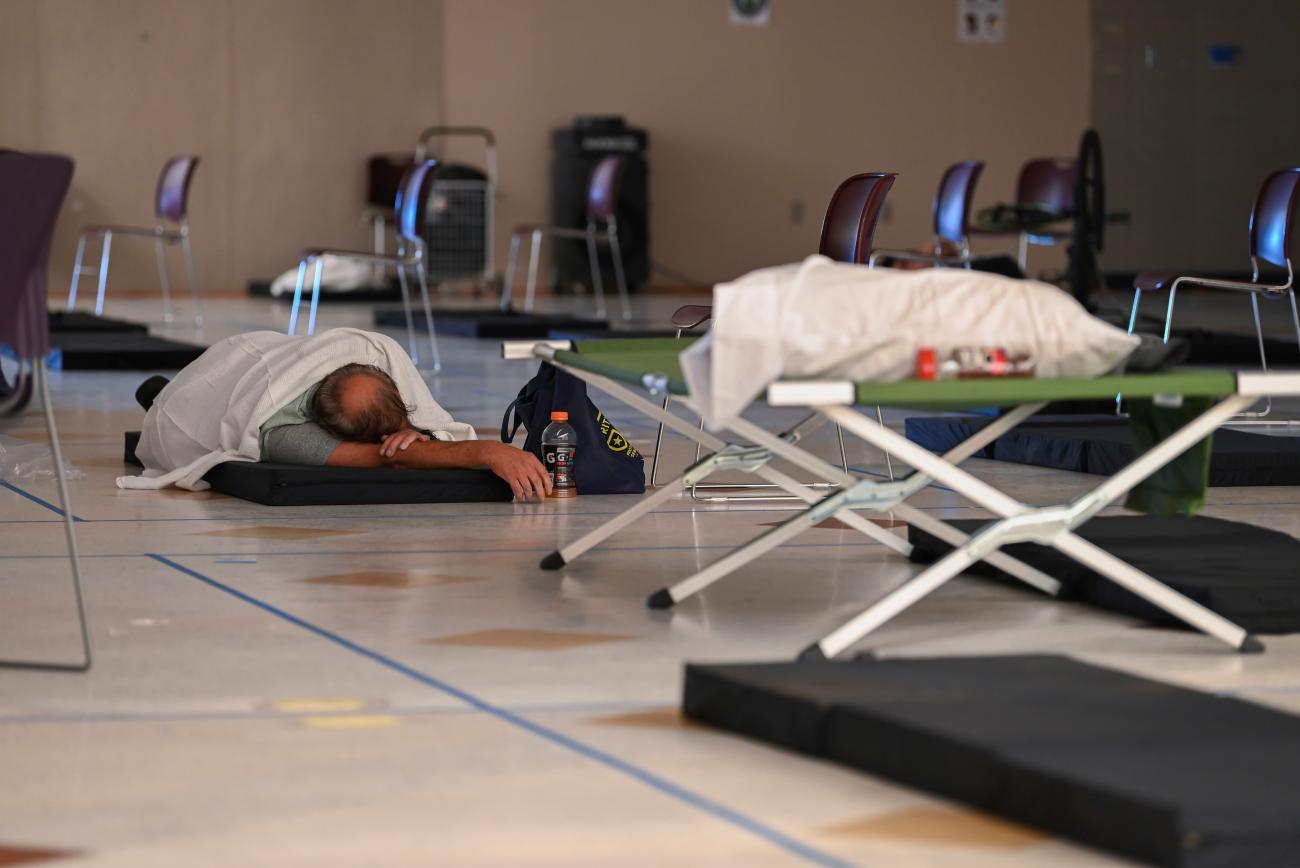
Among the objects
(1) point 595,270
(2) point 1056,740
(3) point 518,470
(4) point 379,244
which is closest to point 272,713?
(2) point 1056,740

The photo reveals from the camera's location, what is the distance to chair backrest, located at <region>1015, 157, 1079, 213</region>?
33.3ft

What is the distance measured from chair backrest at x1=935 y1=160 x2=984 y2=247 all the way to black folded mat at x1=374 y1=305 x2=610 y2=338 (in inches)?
63.6

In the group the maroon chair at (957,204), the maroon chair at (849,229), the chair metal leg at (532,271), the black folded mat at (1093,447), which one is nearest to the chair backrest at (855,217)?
the maroon chair at (849,229)

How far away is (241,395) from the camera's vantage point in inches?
163

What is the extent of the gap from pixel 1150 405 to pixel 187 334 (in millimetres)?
7322

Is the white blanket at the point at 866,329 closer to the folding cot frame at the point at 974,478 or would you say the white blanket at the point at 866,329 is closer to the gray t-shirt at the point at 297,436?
the folding cot frame at the point at 974,478

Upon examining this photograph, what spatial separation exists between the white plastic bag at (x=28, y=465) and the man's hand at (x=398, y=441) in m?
0.79

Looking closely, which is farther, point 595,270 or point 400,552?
point 595,270

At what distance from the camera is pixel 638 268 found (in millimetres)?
13773

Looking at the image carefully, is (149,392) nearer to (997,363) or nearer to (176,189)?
(997,363)

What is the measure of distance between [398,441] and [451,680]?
1676mm

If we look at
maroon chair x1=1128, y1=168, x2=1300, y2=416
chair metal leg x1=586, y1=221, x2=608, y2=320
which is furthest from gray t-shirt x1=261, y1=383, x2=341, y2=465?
chair metal leg x1=586, y1=221, x2=608, y2=320

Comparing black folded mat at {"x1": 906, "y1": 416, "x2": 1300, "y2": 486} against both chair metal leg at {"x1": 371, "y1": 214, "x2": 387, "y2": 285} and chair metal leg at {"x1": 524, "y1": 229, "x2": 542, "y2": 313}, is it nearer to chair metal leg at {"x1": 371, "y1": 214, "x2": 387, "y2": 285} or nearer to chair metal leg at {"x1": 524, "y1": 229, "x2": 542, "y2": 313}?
chair metal leg at {"x1": 524, "y1": 229, "x2": 542, "y2": 313}

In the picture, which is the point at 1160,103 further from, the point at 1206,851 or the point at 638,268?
the point at 1206,851
